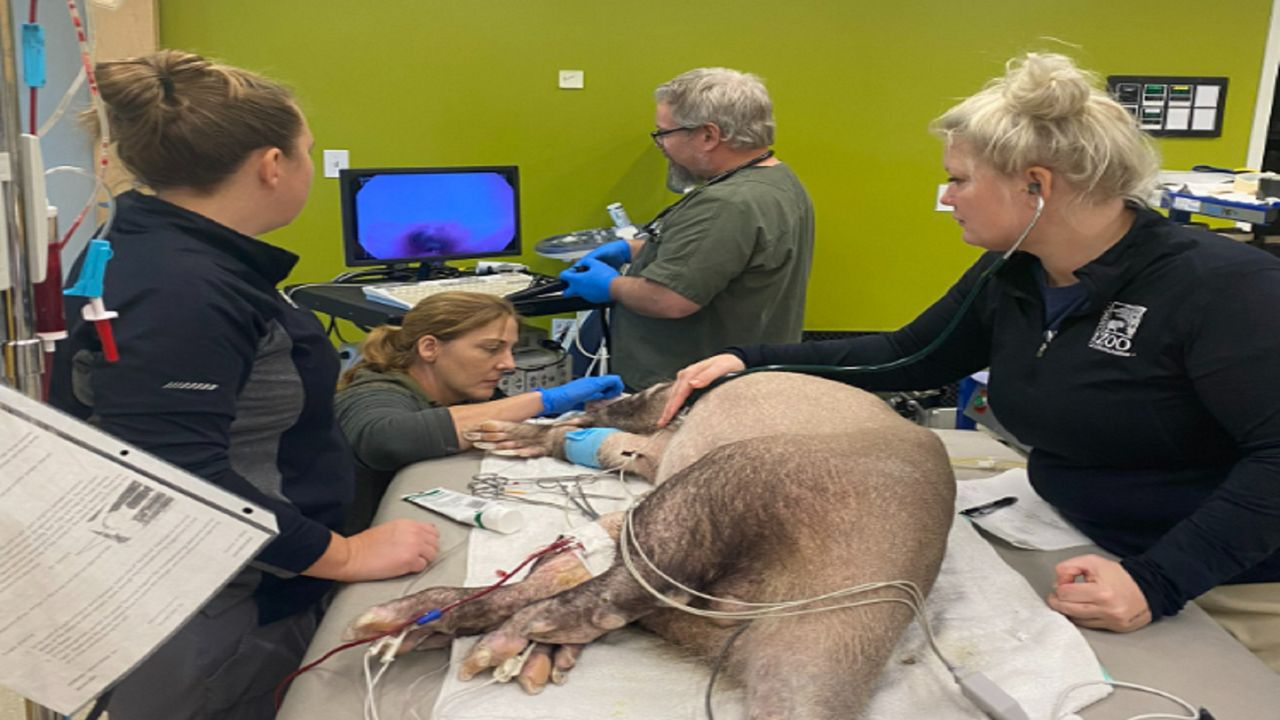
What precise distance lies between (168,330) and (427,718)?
0.52m

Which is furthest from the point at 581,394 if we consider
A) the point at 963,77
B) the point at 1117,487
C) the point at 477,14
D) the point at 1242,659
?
the point at 963,77

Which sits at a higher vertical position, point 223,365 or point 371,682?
point 223,365

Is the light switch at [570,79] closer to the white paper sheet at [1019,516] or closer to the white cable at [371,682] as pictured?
the white paper sheet at [1019,516]

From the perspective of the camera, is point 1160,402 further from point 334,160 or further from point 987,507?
point 334,160

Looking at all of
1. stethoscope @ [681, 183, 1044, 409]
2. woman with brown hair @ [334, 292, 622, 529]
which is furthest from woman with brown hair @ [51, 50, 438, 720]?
stethoscope @ [681, 183, 1044, 409]

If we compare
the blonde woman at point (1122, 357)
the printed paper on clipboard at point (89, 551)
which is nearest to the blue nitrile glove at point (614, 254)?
the blonde woman at point (1122, 357)

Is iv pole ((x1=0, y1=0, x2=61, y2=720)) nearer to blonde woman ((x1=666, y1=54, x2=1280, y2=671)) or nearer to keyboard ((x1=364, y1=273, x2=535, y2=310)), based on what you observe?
blonde woman ((x1=666, y1=54, x2=1280, y2=671))

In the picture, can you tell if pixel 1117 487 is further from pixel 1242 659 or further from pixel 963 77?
pixel 963 77

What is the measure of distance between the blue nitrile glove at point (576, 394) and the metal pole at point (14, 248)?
131cm

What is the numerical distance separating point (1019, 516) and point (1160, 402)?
0.35m

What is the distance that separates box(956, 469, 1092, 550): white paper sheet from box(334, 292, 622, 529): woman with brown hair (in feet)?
2.71

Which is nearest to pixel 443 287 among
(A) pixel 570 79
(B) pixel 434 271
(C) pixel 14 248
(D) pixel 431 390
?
(B) pixel 434 271

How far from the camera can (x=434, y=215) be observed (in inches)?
134

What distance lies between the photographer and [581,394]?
2.21 m
